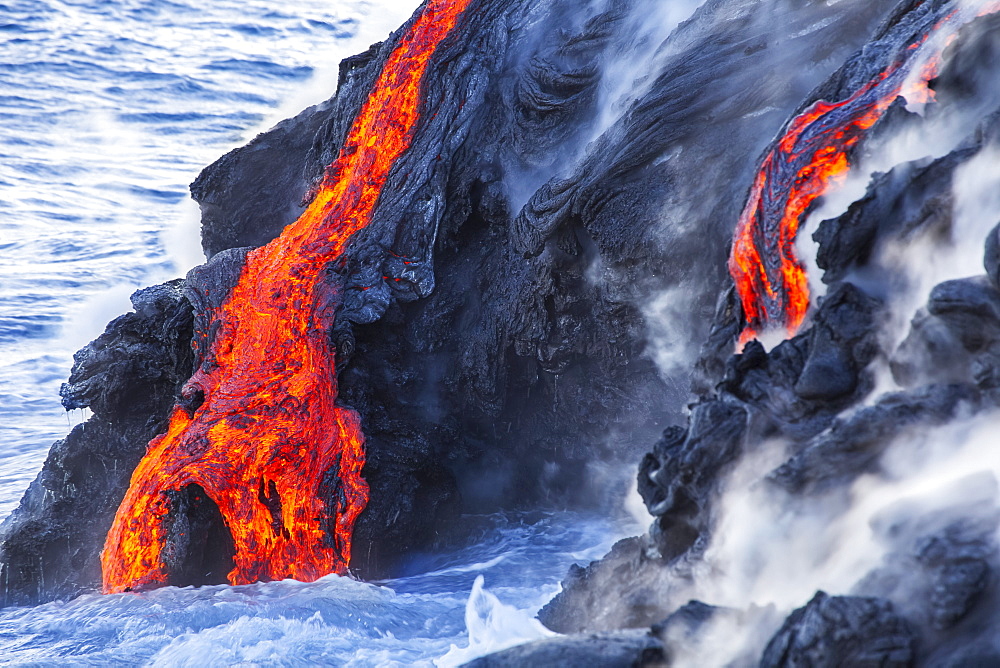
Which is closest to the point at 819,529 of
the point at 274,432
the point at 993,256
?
the point at 993,256

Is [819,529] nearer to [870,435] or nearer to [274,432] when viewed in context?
[870,435]

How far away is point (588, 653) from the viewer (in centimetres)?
410

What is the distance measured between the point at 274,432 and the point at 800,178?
212 inches

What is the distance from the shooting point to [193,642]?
21.9ft

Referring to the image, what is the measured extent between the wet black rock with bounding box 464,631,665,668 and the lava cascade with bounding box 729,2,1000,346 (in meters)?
2.29

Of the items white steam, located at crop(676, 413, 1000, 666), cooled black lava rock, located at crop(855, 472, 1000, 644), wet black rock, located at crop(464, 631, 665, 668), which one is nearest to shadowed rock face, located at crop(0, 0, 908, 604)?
white steam, located at crop(676, 413, 1000, 666)

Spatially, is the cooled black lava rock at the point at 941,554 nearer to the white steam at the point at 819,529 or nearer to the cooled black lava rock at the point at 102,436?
the white steam at the point at 819,529

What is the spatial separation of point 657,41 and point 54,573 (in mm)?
8137

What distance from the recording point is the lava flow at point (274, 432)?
26.7ft

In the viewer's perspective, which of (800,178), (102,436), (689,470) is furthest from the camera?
(102,436)

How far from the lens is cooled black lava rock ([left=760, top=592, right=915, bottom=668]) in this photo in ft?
10.7

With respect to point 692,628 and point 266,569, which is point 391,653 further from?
point 692,628

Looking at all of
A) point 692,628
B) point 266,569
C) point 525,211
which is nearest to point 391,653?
point 266,569

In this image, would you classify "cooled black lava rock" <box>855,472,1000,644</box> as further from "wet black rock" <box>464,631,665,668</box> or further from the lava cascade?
the lava cascade
